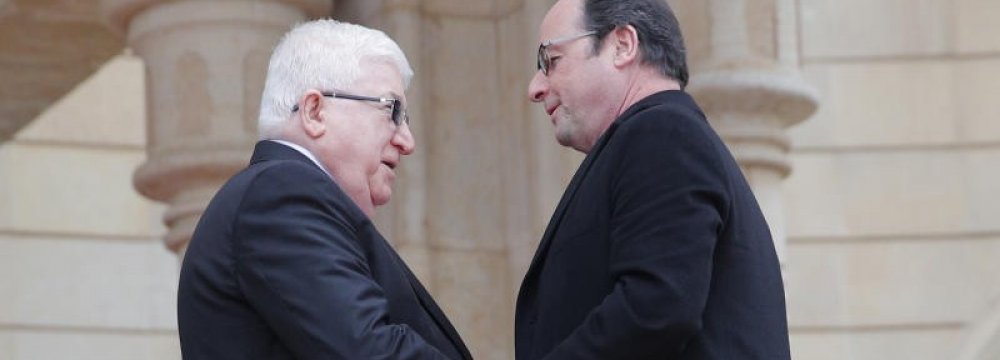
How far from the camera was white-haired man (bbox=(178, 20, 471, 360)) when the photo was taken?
2.88 meters

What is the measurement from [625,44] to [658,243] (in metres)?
0.32

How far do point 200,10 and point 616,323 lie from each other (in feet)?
7.07

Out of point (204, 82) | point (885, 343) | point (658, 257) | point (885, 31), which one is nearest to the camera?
point (658, 257)

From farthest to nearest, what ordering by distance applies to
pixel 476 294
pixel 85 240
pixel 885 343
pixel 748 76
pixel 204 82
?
pixel 85 240 < pixel 885 343 < pixel 204 82 < pixel 476 294 < pixel 748 76

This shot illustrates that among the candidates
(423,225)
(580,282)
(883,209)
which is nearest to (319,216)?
(580,282)

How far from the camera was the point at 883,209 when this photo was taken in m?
9.39

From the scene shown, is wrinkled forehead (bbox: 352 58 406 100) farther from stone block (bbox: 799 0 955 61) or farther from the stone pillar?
stone block (bbox: 799 0 955 61)

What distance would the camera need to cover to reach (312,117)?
121 inches

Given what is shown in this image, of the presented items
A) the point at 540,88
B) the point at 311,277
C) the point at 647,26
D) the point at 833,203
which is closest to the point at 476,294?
the point at 540,88

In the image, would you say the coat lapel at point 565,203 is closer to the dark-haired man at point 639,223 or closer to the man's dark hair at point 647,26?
the dark-haired man at point 639,223

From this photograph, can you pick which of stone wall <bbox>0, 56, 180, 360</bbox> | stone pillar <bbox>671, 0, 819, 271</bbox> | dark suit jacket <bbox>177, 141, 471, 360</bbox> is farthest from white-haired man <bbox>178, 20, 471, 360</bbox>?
stone wall <bbox>0, 56, 180, 360</bbox>

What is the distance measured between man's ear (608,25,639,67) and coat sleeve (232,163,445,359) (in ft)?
1.32

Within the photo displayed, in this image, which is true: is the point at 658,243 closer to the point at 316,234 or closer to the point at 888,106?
the point at 316,234

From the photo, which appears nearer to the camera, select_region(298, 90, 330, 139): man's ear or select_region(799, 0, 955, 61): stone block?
select_region(298, 90, 330, 139): man's ear
